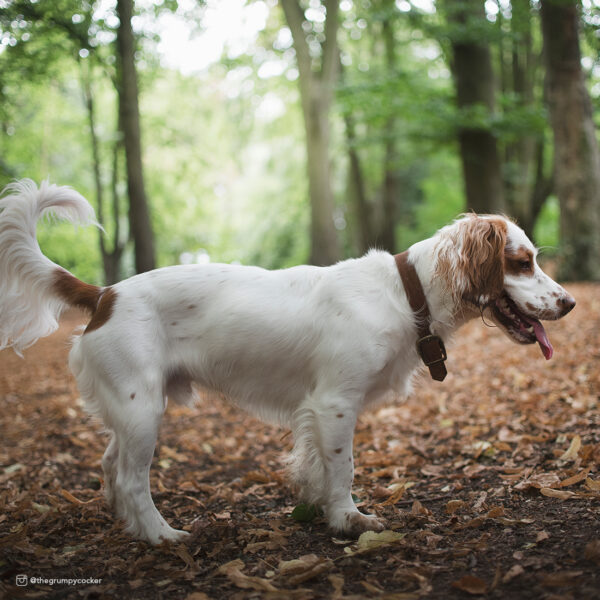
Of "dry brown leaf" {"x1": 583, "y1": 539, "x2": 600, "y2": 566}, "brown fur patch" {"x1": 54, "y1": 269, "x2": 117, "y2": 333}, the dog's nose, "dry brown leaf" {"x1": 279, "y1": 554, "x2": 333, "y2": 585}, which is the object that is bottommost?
"dry brown leaf" {"x1": 279, "y1": 554, "x2": 333, "y2": 585}

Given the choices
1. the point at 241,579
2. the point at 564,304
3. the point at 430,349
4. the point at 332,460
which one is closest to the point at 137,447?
the point at 241,579

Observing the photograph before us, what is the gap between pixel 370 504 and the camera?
12.5 feet

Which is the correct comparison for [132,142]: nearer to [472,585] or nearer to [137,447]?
[137,447]

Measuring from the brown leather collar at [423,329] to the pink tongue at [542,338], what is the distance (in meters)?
0.53

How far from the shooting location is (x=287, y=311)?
348 cm

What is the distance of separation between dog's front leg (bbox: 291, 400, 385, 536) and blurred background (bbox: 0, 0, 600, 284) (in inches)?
191

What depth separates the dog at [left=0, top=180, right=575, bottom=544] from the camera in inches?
131

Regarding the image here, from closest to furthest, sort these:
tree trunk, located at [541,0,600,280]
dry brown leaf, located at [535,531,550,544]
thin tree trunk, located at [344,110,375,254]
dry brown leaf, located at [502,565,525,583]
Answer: dry brown leaf, located at [502,565,525,583]
dry brown leaf, located at [535,531,550,544]
tree trunk, located at [541,0,600,280]
thin tree trunk, located at [344,110,375,254]

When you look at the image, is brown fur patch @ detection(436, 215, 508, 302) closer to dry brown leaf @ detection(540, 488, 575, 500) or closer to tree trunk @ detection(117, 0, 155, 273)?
dry brown leaf @ detection(540, 488, 575, 500)

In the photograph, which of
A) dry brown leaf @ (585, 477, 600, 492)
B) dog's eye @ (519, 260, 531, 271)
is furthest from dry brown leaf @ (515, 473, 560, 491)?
dog's eye @ (519, 260, 531, 271)

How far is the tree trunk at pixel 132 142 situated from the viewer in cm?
1007

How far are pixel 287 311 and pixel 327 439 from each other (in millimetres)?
768

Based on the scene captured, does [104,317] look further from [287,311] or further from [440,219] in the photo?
[440,219]

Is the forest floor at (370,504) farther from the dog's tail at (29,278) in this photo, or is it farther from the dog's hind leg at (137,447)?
the dog's tail at (29,278)
